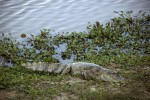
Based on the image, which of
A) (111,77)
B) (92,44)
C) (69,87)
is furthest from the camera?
(92,44)

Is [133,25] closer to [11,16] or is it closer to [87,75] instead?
[87,75]

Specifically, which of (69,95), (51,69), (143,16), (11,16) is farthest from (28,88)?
(143,16)

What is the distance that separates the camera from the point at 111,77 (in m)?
6.85

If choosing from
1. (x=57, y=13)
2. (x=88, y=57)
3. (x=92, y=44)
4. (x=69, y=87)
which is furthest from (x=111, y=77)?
(x=57, y=13)

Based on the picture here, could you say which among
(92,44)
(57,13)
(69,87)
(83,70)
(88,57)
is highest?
(57,13)

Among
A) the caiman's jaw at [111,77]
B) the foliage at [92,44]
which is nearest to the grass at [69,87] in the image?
the caiman's jaw at [111,77]

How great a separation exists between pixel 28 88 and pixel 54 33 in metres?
4.32

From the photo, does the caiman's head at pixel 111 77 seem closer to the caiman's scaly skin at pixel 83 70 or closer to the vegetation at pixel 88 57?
the caiman's scaly skin at pixel 83 70

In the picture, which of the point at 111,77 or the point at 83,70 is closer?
the point at 111,77

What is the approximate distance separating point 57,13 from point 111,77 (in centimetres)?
561

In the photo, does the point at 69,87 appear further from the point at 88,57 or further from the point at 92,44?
the point at 92,44

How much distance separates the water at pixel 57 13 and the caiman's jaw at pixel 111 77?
12.6ft

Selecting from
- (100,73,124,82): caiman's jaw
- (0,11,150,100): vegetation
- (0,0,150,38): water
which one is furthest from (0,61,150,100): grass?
(0,0,150,38): water

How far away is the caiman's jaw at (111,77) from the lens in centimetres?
679
